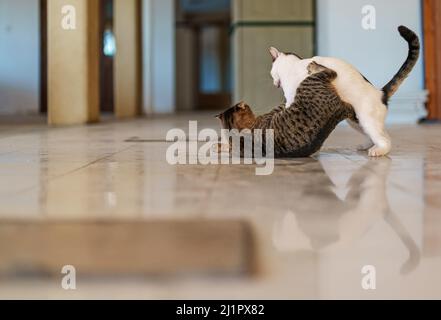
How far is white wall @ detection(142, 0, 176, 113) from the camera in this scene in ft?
35.6

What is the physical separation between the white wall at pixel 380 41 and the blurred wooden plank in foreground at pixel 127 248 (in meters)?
4.50

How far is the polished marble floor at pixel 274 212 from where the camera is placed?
0.75 meters

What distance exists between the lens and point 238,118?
7.30ft

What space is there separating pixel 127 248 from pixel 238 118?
1.36 meters

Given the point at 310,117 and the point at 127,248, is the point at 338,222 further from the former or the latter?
the point at 310,117

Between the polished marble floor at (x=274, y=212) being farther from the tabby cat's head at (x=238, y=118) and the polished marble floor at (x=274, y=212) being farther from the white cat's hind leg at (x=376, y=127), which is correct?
the tabby cat's head at (x=238, y=118)

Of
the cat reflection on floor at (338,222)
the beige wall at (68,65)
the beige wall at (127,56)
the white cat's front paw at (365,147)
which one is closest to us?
the cat reflection on floor at (338,222)

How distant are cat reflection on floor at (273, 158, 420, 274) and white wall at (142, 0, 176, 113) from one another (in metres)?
9.56

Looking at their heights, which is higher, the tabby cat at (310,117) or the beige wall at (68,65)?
the beige wall at (68,65)

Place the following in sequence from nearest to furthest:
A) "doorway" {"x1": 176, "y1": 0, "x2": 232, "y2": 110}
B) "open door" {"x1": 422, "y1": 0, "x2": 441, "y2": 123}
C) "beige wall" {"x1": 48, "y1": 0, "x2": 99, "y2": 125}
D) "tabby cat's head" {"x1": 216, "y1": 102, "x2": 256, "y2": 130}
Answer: "tabby cat's head" {"x1": 216, "y1": 102, "x2": 256, "y2": 130}
"open door" {"x1": 422, "y1": 0, "x2": 441, "y2": 123}
"beige wall" {"x1": 48, "y1": 0, "x2": 99, "y2": 125}
"doorway" {"x1": 176, "y1": 0, "x2": 232, "y2": 110}

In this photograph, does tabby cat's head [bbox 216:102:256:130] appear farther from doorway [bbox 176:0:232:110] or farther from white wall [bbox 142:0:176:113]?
doorway [bbox 176:0:232:110]

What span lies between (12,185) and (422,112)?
4.44 meters

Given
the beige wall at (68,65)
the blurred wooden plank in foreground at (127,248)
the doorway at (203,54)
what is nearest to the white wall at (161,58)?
the doorway at (203,54)

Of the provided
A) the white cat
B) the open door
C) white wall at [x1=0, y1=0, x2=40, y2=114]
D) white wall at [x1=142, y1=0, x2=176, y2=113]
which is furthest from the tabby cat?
white wall at [x1=0, y1=0, x2=40, y2=114]
